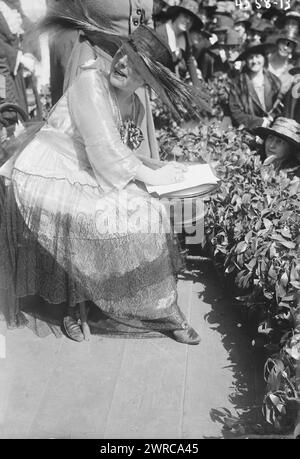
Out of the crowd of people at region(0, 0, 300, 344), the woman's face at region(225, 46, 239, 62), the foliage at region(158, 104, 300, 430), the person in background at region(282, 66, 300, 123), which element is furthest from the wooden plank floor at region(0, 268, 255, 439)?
the woman's face at region(225, 46, 239, 62)

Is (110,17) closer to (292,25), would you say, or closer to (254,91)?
(254,91)

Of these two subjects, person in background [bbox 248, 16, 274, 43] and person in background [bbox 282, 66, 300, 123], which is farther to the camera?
person in background [bbox 248, 16, 274, 43]

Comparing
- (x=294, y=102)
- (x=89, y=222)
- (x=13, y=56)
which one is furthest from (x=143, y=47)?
(x=13, y=56)

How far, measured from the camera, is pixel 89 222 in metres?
2.88

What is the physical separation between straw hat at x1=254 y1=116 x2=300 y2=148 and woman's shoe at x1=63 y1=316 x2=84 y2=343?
2065 mm

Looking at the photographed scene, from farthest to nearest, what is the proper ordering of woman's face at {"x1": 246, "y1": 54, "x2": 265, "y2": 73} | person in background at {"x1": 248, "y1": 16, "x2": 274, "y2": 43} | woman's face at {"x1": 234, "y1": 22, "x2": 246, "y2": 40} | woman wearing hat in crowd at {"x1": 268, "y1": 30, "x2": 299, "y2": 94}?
woman's face at {"x1": 234, "y1": 22, "x2": 246, "y2": 40}, person in background at {"x1": 248, "y1": 16, "x2": 274, "y2": 43}, woman wearing hat in crowd at {"x1": 268, "y1": 30, "x2": 299, "y2": 94}, woman's face at {"x1": 246, "y1": 54, "x2": 265, "y2": 73}

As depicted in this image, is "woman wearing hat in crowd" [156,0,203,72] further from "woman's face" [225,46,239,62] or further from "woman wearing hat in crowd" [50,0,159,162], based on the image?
"woman wearing hat in crowd" [50,0,159,162]

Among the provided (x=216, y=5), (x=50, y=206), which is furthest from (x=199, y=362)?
(x=216, y=5)

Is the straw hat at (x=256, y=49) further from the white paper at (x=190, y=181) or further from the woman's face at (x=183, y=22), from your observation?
the white paper at (x=190, y=181)

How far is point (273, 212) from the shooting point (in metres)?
3.04

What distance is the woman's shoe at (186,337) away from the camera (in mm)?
3098

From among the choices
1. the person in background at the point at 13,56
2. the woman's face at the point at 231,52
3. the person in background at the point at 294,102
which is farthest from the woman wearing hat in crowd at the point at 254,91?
the person in background at the point at 13,56

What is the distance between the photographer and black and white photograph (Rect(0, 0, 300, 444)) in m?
2.58

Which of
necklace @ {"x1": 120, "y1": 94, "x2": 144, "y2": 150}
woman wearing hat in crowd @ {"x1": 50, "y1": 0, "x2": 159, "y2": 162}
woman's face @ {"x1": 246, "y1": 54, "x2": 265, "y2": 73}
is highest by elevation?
woman wearing hat in crowd @ {"x1": 50, "y1": 0, "x2": 159, "y2": 162}
